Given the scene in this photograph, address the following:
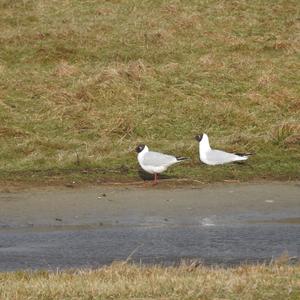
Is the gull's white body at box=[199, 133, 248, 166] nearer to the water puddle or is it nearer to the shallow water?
the shallow water

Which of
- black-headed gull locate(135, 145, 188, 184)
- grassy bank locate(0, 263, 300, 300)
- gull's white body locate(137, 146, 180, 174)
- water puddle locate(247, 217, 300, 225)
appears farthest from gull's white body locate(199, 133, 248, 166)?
grassy bank locate(0, 263, 300, 300)

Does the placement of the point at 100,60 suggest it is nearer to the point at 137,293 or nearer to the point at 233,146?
the point at 233,146

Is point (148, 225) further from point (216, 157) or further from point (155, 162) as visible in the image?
point (216, 157)

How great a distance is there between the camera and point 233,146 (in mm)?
15523

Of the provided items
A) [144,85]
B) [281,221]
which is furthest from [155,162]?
[144,85]

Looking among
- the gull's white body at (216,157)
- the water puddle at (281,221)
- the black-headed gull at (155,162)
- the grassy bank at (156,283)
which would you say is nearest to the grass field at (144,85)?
the gull's white body at (216,157)

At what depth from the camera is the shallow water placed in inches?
393

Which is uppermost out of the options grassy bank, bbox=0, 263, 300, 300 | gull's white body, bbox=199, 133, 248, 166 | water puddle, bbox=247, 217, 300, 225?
grassy bank, bbox=0, 263, 300, 300

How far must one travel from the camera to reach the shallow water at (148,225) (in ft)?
32.8

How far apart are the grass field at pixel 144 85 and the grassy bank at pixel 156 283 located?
5.44 m

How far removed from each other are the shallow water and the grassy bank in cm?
118

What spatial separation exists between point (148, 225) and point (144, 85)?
22.9 ft

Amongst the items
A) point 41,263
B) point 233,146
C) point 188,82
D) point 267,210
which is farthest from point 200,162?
point 41,263

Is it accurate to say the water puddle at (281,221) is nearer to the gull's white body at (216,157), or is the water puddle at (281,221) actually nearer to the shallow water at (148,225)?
the shallow water at (148,225)
